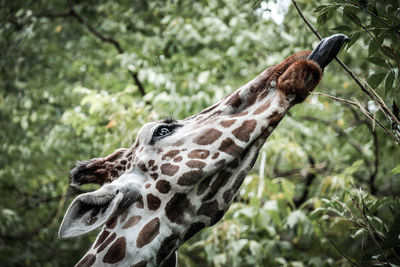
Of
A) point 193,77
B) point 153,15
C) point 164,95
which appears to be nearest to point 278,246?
point 164,95

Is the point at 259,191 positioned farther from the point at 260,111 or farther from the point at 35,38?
the point at 35,38

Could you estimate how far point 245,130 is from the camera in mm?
1396

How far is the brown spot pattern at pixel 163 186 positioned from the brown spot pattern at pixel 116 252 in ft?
0.72

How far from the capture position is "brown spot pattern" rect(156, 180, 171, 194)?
141 cm

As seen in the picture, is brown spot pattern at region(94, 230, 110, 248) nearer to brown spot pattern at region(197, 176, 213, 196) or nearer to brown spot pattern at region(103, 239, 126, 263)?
brown spot pattern at region(103, 239, 126, 263)

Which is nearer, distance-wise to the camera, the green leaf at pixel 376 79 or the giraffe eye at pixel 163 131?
the giraffe eye at pixel 163 131

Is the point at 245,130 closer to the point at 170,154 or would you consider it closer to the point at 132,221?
the point at 170,154

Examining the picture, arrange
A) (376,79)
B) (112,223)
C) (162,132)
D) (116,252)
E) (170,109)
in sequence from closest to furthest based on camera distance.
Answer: (116,252) → (112,223) → (162,132) → (376,79) → (170,109)

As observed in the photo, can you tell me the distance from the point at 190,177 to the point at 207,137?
170mm

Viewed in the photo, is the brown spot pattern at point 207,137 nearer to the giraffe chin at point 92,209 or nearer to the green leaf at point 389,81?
the giraffe chin at point 92,209

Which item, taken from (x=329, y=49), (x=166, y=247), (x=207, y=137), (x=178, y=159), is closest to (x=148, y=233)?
(x=166, y=247)

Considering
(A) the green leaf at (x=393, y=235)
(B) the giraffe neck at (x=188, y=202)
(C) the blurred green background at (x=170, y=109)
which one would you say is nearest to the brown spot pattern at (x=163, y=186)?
(B) the giraffe neck at (x=188, y=202)

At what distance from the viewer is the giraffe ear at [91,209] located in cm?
129

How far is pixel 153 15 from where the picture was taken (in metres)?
5.34
